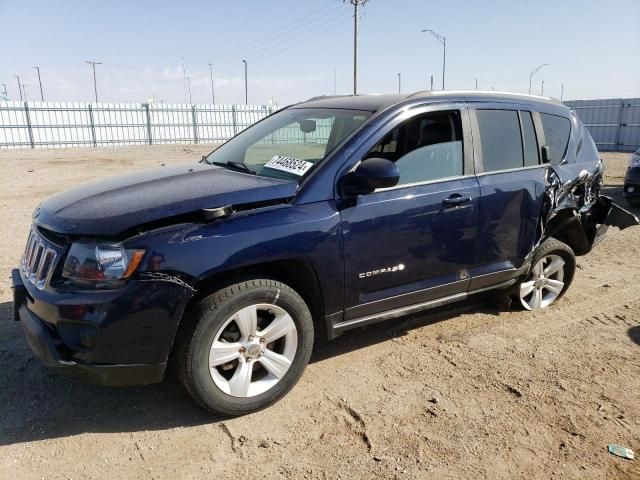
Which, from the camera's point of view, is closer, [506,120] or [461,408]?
[461,408]

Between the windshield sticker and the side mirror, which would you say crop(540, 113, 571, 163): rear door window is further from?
the windshield sticker

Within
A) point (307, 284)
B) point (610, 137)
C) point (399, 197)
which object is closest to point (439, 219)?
point (399, 197)

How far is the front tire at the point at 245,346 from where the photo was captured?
2.79 meters

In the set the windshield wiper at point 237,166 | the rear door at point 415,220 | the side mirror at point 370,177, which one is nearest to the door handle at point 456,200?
the rear door at point 415,220

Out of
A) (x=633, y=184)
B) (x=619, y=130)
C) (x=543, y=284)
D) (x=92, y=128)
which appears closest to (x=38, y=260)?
(x=543, y=284)

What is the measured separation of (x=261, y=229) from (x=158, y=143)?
32016mm

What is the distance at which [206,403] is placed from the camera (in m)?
2.89

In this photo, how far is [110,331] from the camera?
261 centimetres

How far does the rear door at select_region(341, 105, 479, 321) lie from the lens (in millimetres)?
3277

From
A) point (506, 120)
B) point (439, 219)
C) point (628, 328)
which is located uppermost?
point (506, 120)

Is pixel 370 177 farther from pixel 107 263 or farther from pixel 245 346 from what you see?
pixel 107 263

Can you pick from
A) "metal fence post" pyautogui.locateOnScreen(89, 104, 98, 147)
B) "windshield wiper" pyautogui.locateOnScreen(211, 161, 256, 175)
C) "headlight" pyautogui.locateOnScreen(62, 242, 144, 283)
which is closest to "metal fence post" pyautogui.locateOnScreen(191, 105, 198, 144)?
"metal fence post" pyautogui.locateOnScreen(89, 104, 98, 147)

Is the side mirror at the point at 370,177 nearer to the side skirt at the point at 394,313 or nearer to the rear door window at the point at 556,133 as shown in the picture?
the side skirt at the point at 394,313

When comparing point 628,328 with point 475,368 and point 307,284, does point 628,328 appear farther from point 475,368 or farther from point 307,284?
point 307,284
